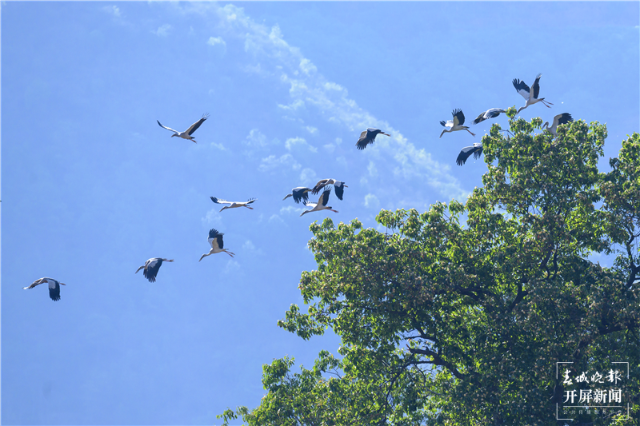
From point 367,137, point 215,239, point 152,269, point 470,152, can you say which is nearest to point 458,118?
point 470,152

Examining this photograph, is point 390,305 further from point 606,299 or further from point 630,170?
point 630,170

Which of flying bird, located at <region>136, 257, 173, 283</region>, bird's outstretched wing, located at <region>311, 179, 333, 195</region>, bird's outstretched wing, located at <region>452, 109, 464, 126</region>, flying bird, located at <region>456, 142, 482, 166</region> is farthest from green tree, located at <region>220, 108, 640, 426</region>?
flying bird, located at <region>136, 257, 173, 283</region>

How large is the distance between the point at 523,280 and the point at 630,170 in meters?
4.54

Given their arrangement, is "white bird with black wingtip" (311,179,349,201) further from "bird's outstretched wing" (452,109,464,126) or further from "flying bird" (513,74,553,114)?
"flying bird" (513,74,553,114)

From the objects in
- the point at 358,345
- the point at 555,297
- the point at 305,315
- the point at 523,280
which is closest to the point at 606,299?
the point at 555,297

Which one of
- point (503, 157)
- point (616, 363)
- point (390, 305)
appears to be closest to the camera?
point (616, 363)

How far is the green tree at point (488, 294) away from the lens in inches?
738

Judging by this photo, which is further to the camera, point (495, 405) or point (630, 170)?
point (630, 170)

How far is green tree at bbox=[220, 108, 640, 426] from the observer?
18750 millimetres

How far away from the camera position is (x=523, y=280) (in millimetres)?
20656

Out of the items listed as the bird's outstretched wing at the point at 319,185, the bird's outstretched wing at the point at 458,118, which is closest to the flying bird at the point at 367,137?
the bird's outstretched wing at the point at 319,185

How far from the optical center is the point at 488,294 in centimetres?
2077

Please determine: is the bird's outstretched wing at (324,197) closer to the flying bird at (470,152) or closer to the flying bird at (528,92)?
the flying bird at (470,152)

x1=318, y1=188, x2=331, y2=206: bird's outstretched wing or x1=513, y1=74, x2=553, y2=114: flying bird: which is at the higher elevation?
x1=513, y1=74, x2=553, y2=114: flying bird
